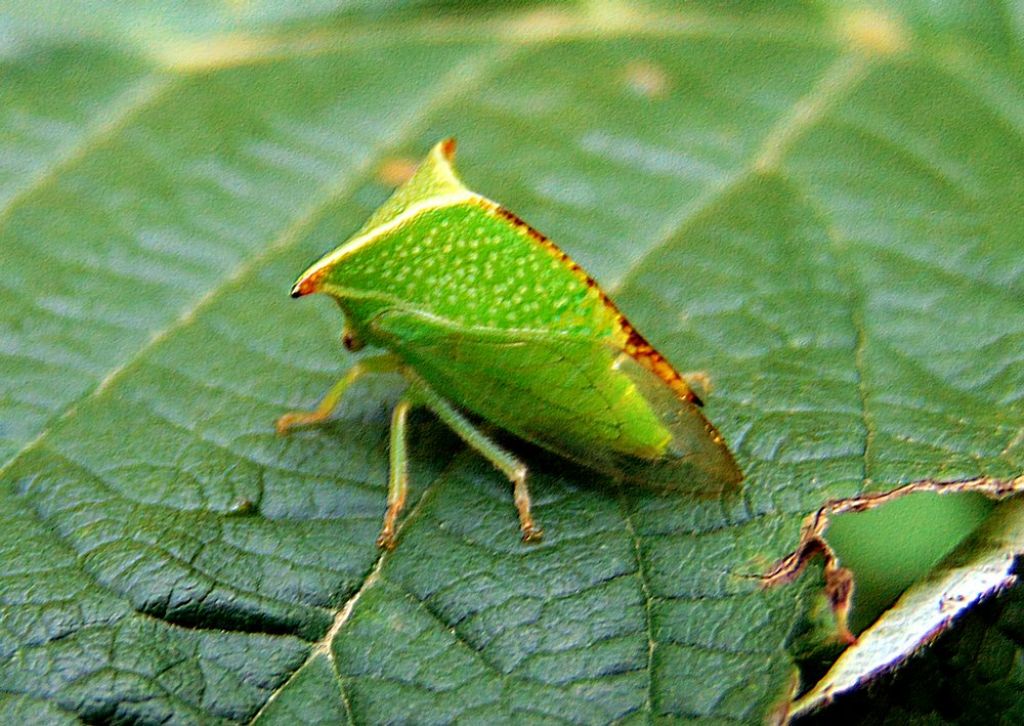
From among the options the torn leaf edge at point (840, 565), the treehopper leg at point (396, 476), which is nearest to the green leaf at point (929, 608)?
the torn leaf edge at point (840, 565)

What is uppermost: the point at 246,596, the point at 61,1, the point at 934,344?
the point at 61,1

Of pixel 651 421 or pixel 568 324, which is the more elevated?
pixel 568 324

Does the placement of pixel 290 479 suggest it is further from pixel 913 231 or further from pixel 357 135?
pixel 913 231

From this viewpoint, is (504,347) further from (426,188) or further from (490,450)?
(426,188)

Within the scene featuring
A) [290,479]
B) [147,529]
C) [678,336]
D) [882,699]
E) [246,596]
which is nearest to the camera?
[882,699]

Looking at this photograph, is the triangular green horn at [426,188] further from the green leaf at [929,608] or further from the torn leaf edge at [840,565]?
the green leaf at [929,608]

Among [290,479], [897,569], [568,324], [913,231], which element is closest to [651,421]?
[568,324]
